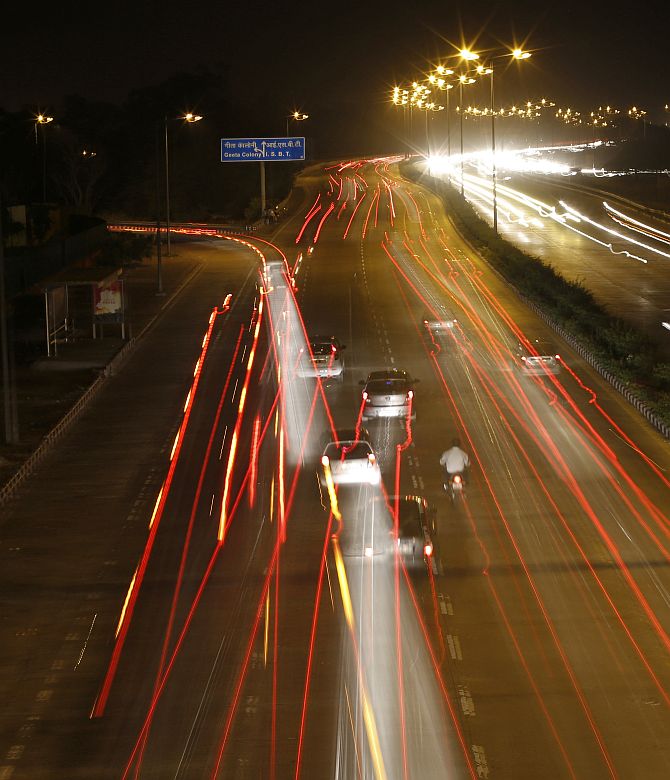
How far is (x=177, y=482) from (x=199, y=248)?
5103cm

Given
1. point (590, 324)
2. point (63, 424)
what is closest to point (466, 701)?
point (63, 424)

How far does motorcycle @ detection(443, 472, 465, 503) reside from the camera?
23.6 meters

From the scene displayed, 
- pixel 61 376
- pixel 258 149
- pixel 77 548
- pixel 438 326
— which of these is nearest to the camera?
pixel 77 548

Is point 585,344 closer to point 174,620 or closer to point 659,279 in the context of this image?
point 659,279

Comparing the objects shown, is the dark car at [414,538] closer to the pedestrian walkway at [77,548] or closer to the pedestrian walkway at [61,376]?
the pedestrian walkway at [77,548]

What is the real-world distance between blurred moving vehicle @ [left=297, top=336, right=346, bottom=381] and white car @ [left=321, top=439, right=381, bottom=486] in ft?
41.4

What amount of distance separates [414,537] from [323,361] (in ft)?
61.1

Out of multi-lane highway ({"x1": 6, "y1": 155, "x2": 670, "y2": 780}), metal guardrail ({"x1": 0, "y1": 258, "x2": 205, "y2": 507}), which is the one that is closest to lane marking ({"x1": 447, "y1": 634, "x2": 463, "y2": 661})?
multi-lane highway ({"x1": 6, "y1": 155, "x2": 670, "y2": 780})

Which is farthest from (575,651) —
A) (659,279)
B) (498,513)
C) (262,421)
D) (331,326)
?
(659,279)

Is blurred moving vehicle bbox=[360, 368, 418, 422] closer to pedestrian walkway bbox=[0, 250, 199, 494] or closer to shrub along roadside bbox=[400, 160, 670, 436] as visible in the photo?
shrub along roadside bbox=[400, 160, 670, 436]

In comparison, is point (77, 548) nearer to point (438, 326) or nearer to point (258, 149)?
point (438, 326)

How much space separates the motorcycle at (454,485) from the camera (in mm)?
23594

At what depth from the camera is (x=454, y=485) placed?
932 inches

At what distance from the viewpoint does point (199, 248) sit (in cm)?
7575
